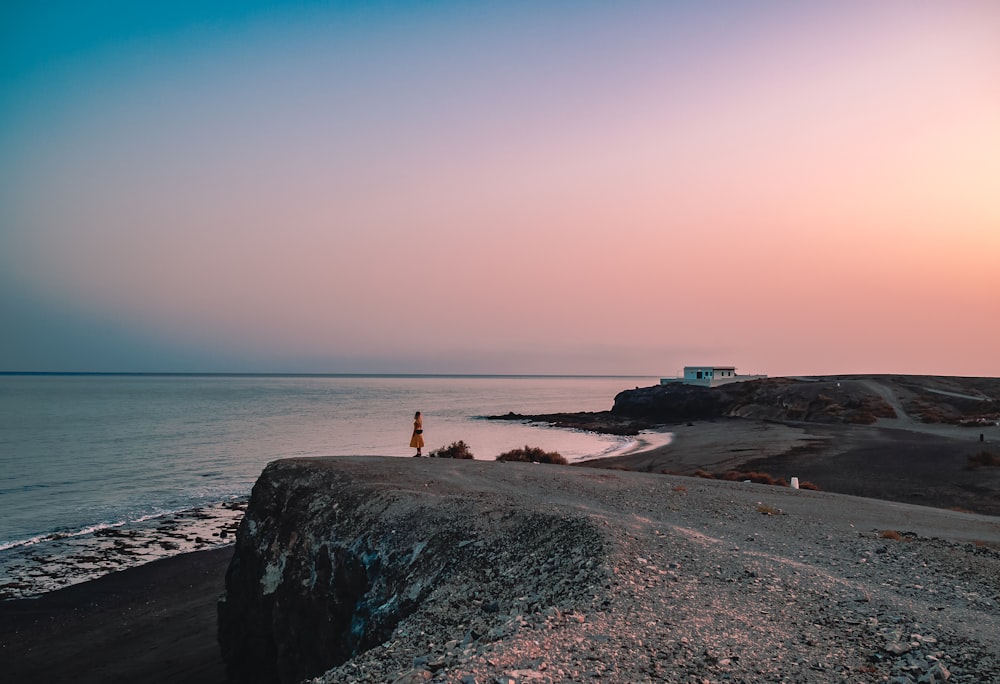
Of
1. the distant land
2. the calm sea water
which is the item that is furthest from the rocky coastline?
the calm sea water

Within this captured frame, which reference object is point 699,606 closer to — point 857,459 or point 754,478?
point 754,478

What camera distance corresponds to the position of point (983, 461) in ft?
92.4

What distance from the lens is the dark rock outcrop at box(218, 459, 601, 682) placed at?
8.67m

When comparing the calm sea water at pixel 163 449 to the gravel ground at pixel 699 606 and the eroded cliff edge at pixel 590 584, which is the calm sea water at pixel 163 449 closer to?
the eroded cliff edge at pixel 590 584

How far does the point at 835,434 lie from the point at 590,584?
4525 cm

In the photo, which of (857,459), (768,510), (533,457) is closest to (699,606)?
(768,510)

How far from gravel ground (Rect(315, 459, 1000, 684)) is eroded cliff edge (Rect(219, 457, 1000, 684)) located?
3 cm

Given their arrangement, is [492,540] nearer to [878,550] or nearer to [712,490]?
[878,550]

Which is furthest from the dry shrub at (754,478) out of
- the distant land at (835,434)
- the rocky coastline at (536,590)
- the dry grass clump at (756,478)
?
the rocky coastline at (536,590)

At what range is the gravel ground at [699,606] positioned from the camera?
580cm

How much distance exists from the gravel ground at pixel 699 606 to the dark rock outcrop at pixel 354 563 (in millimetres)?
70

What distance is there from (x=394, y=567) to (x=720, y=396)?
7266cm

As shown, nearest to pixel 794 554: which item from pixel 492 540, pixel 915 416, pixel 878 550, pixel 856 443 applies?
pixel 878 550

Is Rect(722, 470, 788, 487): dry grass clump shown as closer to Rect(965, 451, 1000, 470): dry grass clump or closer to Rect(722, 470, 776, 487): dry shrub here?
Rect(722, 470, 776, 487): dry shrub
